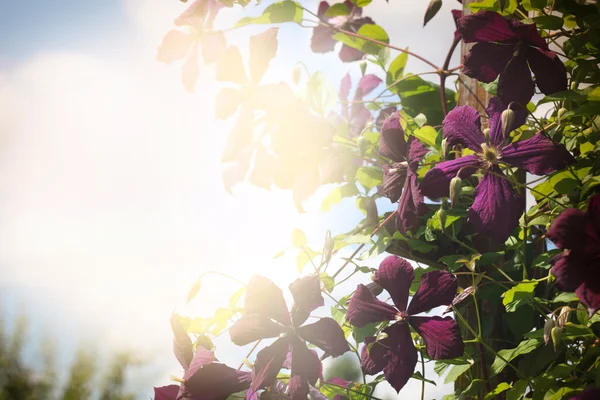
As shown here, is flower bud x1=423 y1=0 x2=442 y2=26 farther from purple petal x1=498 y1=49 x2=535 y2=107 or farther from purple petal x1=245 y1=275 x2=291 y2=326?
purple petal x1=245 y1=275 x2=291 y2=326

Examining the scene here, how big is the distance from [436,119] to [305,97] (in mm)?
339

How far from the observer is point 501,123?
0.62 m

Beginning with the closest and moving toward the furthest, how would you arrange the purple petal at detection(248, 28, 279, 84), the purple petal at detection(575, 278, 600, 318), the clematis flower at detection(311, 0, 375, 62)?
the purple petal at detection(575, 278, 600, 318), the purple petal at detection(248, 28, 279, 84), the clematis flower at detection(311, 0, 375, 62)

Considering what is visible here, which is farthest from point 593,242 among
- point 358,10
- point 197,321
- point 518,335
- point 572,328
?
point 358,10

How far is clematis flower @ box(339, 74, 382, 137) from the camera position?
1071 mm

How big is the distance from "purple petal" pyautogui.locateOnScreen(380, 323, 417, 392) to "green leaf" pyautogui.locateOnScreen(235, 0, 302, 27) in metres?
0.45

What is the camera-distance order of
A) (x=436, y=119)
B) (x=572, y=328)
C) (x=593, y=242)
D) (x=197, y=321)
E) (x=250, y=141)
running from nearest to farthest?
(x=593, y=242), (x=572, y=328), (x=250, y=141), (x=197, y=321), (x=436, y=119)

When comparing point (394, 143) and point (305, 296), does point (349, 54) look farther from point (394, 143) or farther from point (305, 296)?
point (305, 296)

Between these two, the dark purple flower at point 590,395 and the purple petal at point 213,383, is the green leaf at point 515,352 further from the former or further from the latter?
the purple petal at point 213,383

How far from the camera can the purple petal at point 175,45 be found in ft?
2.52

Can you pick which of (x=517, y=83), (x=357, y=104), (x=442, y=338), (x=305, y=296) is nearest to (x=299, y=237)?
(x=305, y=296)

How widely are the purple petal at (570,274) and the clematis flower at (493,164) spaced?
15 cm

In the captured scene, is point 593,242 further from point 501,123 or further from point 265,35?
point 265,35

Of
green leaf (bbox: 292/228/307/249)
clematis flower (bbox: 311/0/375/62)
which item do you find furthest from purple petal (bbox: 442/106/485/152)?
clematis flower (bbox: 311/0/375/62)
